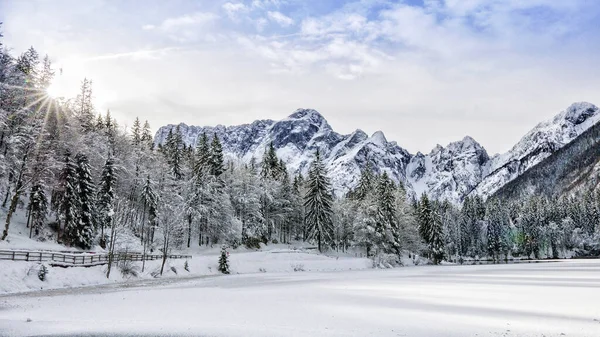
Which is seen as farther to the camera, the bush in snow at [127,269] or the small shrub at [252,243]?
the small shrub at [252,243]

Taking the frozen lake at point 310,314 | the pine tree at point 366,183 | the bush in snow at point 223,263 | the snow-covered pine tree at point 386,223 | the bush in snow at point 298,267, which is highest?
the pine tree at point 366,183

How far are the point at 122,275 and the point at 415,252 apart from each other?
63.5 meters

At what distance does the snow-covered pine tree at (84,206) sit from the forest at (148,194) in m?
0.13

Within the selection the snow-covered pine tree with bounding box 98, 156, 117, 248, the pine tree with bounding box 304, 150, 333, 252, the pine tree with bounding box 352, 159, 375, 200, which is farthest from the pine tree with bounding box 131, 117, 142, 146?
the pine tree with bounding box 352, 159, 375, 200

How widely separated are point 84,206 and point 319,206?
37.7 meters

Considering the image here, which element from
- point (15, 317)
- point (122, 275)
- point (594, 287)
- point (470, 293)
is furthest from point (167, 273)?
point (594, 287)

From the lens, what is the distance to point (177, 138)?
92.4 metres

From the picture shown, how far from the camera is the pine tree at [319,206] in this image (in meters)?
70.1

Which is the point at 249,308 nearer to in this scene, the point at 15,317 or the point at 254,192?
the point at 15,317

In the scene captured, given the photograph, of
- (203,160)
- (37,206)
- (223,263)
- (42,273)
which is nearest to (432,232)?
(203,160)

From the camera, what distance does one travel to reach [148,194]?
60.9 m

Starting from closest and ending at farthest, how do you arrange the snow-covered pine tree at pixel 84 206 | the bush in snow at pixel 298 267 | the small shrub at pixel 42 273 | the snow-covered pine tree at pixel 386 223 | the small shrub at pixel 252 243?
the small shrub at pixel 42 273 < the snow-covered pine tree at pixel 84 206 < the bush in snow at pixel 298 267 < the small shrub at pixel 252 243 < the snow-covered pine tree at pixel 386 223

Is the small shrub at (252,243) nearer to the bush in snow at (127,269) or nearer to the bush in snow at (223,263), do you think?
the bush in snow at (223,263)

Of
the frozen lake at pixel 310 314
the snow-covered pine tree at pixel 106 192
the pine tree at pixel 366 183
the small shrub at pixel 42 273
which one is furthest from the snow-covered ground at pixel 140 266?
the pine tree at pixel 366 183
